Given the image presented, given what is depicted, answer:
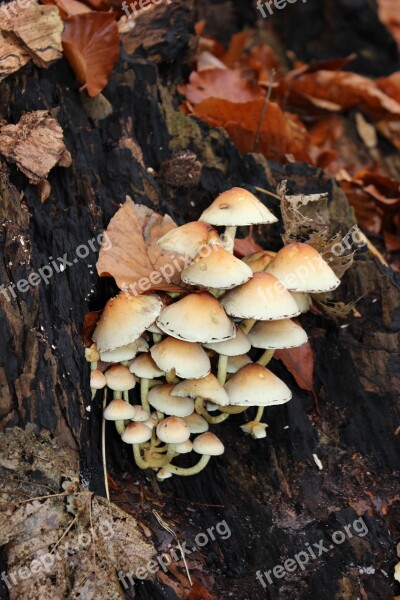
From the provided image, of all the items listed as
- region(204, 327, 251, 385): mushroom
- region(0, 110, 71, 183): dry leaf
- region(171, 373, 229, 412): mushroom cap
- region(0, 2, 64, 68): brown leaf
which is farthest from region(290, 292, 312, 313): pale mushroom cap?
region(0, 2, 64, 68): brown leaf

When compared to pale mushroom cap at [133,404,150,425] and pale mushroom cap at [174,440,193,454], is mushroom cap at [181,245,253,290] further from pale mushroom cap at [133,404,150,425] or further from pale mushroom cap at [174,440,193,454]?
pale mushroom cap at [174,440,193,454]

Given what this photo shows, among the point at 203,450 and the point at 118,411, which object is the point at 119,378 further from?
the point at 203,450

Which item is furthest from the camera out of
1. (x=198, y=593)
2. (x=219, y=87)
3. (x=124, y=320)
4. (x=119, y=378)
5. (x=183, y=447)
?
(x=219, y=87)

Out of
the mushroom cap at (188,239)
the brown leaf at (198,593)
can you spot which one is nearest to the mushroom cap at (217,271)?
the mushroom cap at (188,239)

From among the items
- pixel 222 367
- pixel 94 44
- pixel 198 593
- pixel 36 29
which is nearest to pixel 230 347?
pixel 222 367

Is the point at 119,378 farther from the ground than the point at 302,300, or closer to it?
farther from the ground

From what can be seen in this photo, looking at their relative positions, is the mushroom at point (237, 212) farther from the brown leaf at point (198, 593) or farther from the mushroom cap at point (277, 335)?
the brown leaf at point (198, 593)

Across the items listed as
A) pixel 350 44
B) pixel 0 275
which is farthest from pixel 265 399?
pixel 350 44

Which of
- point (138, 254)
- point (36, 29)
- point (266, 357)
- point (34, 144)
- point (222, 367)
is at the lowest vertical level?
point (266, 357)
